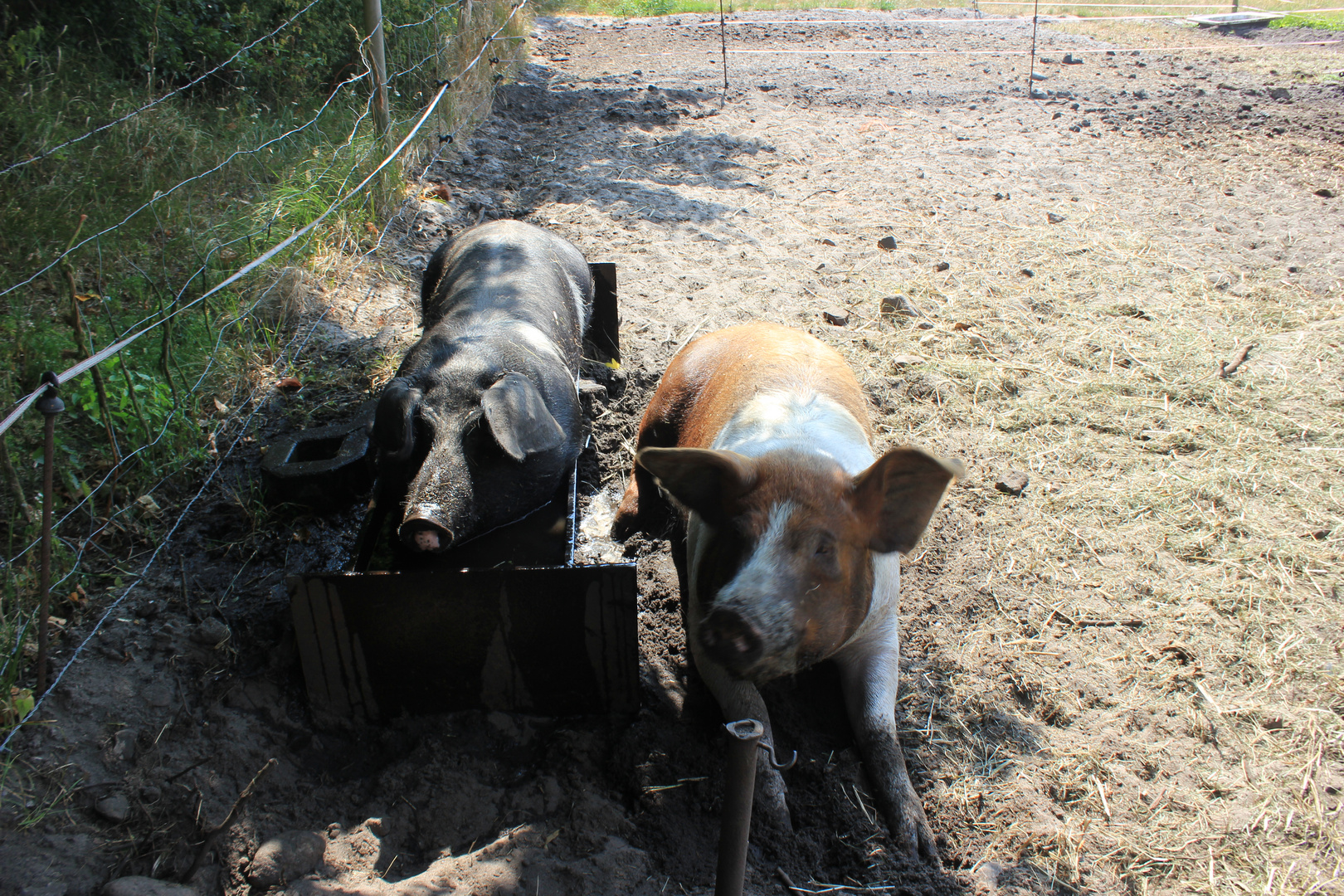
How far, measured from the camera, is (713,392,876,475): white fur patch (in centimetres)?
271

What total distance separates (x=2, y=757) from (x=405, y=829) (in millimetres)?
1066

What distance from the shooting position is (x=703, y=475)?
7.53 ft

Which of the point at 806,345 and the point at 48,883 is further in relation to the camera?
the point at 806,345

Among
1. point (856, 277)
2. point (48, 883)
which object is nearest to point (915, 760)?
point (48, 883)

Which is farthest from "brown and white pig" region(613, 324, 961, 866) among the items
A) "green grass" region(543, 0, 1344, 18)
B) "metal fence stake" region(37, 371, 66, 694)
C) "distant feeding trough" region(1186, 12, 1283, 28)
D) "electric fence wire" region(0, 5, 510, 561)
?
"green grass" region(543, 0, 1344, 18)

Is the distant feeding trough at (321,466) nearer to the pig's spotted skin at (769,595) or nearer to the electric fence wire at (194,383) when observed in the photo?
the electric fence wire at (194,383)

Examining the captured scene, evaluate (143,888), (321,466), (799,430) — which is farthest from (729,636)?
(321,466)

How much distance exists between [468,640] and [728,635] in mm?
967

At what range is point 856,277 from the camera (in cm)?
584

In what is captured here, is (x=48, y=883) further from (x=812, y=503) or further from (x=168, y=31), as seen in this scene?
(x=168, y=31)

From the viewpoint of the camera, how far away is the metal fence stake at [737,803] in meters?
1.58

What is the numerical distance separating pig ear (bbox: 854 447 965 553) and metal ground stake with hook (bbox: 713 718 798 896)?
2.84 ft

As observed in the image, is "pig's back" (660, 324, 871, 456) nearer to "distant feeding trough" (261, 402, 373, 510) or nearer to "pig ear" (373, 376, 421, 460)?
"pig ear" (373, 376, 421, 460)

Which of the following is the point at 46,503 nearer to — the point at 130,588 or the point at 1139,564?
the point at 130,588
